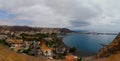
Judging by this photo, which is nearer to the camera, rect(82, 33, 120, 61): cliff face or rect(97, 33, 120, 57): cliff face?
rect(82, 33, 120, 61): cliff face

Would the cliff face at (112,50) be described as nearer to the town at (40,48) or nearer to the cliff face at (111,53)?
the cliff face at (111,53)

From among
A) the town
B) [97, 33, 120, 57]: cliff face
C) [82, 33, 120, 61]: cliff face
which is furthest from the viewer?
the town

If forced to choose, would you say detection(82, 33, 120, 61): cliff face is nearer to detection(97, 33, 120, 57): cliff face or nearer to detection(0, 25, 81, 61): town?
detection(97, 33, 120, 57): cliff face

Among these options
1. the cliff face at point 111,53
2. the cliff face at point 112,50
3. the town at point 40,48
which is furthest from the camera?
the town at point 40,48

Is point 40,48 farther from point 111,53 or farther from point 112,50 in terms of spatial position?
point 111,53

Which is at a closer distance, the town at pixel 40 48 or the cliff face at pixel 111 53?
the cliff face at pixel 111 53

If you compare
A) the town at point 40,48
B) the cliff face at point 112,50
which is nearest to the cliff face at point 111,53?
the cliff face at point 112,50

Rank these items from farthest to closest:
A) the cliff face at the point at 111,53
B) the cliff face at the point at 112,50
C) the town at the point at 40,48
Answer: the town at the point at 40,48 < the cliff face at the point at 112,50 < the cliff face at the point at 111,53

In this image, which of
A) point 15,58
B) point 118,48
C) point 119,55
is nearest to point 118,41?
point 118,48

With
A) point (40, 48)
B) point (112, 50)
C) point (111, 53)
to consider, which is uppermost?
point (112, 50)

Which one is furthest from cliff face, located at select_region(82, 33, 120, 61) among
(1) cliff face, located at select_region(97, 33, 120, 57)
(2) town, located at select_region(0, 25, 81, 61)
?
(2) town, located at select_region(0, 25, 81, 61)

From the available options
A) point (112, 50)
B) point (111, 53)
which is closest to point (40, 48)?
point (112, 50)
